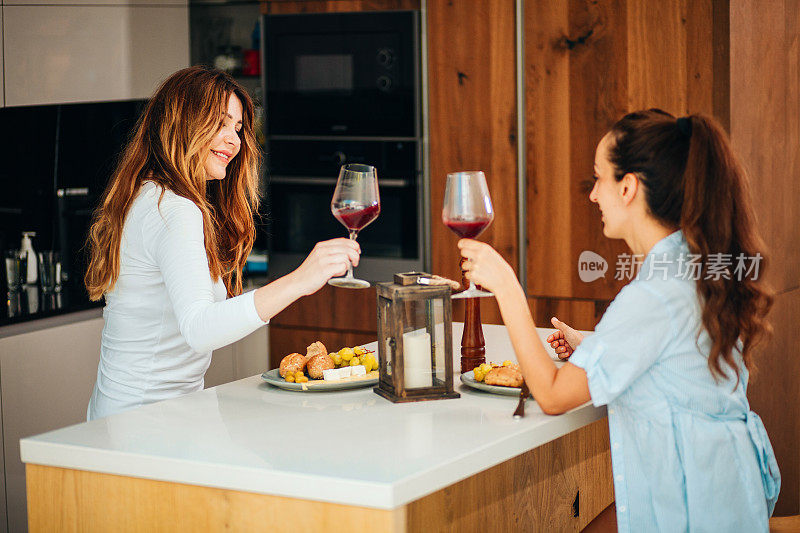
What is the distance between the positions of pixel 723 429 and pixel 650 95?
1.86m

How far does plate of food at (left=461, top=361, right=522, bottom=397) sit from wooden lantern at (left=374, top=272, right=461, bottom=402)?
7 cm

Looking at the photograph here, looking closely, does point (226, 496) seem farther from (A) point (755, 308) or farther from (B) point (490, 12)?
(B) point (490, 12)

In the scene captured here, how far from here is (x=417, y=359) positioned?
1.87 metres

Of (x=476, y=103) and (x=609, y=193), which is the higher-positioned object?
(x=476, y=103)

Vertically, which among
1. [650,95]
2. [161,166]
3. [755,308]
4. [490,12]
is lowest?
[755,308]

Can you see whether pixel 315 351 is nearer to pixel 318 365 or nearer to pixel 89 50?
pixel 318 365

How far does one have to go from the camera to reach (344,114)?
3.92m

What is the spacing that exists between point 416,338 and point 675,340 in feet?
1.51

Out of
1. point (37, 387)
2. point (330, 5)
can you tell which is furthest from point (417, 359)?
point (330, 5)

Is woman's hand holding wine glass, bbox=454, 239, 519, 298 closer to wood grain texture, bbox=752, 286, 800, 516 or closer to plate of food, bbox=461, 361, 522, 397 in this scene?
plate of food, bbox=461, 361, 522, 397

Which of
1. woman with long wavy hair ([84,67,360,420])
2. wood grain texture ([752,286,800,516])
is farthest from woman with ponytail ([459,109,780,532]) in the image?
wood grain texture ([752,286,800,516])

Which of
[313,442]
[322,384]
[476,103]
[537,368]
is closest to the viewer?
[313,442]

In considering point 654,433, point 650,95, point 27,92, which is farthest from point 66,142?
point 654,433

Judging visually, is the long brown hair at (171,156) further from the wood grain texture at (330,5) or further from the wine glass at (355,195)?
the wood grain texture at (330,5)
